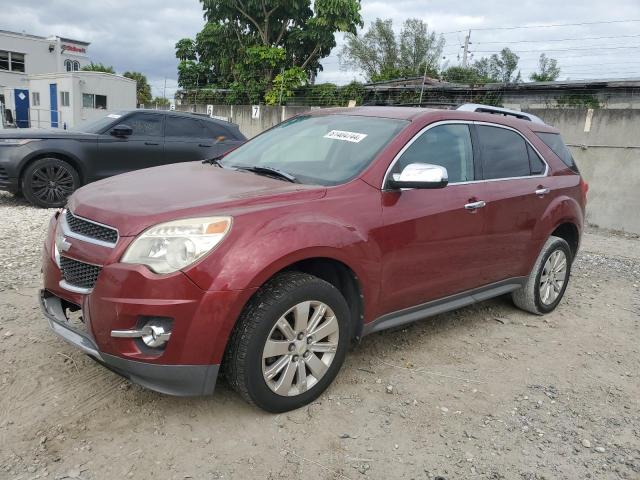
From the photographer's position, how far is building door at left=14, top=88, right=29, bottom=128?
85.6 ft

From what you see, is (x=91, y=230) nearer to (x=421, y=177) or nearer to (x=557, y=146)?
(x=421, y=177)

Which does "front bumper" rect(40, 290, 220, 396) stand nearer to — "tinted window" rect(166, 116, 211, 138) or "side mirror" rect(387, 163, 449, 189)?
"side mirror" rect(387, 163, 449, 189)

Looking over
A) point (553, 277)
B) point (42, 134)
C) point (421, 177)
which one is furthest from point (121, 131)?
point (553, 277)

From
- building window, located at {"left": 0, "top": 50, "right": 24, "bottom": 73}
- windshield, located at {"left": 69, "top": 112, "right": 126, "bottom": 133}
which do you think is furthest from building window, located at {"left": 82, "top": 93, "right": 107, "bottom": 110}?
building window, located at {"left": 0, "top": 50, "right": 24, "bottom": 73}

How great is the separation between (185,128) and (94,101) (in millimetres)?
16868

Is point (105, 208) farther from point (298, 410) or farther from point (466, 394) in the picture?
point (466, 394)

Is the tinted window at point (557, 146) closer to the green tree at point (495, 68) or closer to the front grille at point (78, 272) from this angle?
the front grille at point (78, 272)

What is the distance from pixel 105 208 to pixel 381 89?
13.6m

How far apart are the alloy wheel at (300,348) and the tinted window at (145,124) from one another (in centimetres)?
643

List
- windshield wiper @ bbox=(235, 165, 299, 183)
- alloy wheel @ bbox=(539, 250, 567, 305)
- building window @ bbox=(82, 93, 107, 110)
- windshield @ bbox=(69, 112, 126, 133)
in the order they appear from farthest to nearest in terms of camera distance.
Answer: building window @ bbox=(82, 93, 107, 110)
windshield @ bbox=(69, 112, 126, 133)
alloy wheel @ bbox=(539, 250, 567, 305)
windshield wiper @ bbox=(235, 165, 299, 183)

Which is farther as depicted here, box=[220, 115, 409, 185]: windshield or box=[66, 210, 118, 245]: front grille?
box=[220, 115, 409, 185]: windshield

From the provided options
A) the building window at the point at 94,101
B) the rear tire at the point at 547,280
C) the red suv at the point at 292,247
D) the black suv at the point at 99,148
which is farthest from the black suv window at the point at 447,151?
the building window at the point at 94,101

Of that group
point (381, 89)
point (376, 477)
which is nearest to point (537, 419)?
point (376, 477)

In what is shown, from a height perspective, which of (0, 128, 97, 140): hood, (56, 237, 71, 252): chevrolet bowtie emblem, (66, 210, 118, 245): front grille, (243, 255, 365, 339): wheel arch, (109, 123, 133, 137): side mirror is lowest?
(243, 255, 365, 339): wheel arch
